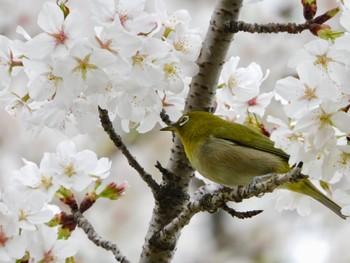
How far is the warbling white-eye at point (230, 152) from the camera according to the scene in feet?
7.82

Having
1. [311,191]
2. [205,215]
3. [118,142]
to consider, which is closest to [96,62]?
[118,142]

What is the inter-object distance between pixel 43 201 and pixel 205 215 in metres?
4.41

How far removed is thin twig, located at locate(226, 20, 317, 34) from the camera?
189 centimetres

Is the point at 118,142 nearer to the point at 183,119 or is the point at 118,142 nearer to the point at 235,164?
the point at 183,119

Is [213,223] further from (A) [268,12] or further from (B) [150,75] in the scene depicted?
(B) [150,75]

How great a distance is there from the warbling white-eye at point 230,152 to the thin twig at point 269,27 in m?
0.39

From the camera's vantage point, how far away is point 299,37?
6.03 metres

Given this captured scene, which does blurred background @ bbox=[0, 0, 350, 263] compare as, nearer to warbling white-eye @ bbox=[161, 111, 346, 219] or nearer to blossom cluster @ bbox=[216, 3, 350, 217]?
warbling white-eye @ bbox=[161, 111, 346, 219]

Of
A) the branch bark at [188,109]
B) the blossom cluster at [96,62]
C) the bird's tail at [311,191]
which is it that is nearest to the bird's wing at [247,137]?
the bird's tail at [311,191]

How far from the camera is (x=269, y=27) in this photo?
1.99 m

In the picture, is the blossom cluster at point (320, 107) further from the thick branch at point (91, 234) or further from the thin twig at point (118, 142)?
the thick branch at point (91, 234)

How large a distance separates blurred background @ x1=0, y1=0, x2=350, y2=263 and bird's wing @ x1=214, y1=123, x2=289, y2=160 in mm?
2635

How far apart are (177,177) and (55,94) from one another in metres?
0.57

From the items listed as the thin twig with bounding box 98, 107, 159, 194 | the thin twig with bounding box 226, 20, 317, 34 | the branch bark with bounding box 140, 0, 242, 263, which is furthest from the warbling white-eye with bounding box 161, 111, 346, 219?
the thin twig with bounding box 226, 20, 317, 34
